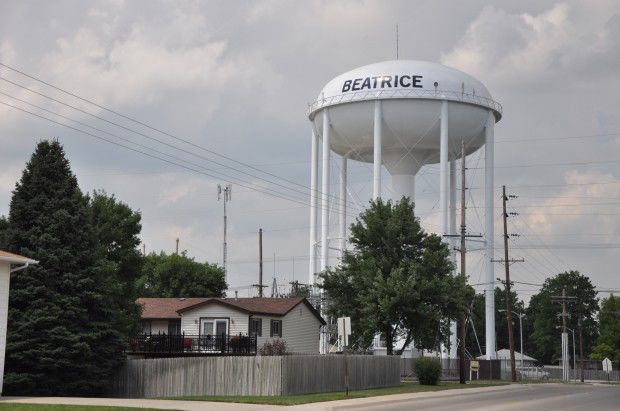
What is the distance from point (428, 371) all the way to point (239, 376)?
Answer: 44.2 ft

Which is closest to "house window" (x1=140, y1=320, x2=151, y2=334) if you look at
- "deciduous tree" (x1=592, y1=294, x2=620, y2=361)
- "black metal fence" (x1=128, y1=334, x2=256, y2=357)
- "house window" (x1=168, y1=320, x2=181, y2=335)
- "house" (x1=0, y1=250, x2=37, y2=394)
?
"house window" (x1=168, y1=320, x2=181, y2=335)

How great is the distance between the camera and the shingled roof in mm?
51250

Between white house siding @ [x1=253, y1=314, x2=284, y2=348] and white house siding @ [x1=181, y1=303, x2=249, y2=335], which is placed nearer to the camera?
white house siding @ [x1=181, y1=303, x2=249, y2=335]

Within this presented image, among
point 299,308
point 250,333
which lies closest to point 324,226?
point 299,308

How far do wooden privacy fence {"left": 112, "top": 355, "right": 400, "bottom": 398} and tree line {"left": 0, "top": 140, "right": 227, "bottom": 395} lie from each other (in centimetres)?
121

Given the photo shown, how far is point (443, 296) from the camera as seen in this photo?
47906 mm

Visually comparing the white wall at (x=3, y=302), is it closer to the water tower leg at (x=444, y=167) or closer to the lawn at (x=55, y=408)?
the lawn at (x=55, y=408)

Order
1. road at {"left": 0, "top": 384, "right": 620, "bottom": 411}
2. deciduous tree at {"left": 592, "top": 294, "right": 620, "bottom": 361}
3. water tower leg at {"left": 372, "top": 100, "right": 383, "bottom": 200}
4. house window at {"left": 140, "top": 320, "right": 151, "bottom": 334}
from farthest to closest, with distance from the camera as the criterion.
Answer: deciduous tree at {"left": 592, "top": 294, "right": 620, "bottom": 361} → water tower leg at {"left": 372, "top": 100, "right": 383, "bottom": 200} → house window at {"left": 140, "top": 320, "right": 151, "bottom": 334} → road at {"left": 0, "top": 384, "right": 620, "bottom": 411}

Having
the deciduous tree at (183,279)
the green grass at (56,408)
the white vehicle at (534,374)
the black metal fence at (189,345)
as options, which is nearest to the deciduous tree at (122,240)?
the black metal fence at (189,345)

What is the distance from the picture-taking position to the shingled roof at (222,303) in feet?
168

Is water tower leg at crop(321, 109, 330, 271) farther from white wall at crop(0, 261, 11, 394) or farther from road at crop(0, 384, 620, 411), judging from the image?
white wall at crop(0, 261, 11, 394)

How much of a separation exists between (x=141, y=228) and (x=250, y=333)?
7.96 meters

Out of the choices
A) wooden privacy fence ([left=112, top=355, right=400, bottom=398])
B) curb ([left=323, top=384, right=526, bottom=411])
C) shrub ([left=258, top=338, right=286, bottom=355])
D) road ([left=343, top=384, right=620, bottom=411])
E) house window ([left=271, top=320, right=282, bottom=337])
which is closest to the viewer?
road ([left=343, top=384, right=620, bottom=411])

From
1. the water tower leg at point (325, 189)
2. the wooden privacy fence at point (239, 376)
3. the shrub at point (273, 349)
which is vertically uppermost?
the water tower leg at point (325, 189)
